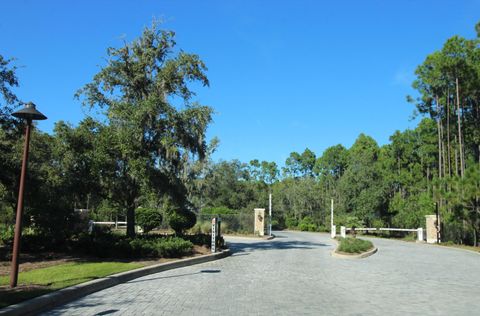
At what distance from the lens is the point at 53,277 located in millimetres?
10875

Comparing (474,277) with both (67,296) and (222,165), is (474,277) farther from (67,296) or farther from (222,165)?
(222,165)

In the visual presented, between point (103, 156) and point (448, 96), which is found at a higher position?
point (448, 96)

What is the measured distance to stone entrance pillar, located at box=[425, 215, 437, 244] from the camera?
34347 millimetres

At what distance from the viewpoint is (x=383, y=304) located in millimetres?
9359

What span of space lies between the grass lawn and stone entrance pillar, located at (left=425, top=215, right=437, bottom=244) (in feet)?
87.6

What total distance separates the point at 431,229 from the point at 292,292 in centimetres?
2734

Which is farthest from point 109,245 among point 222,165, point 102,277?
point 222,165

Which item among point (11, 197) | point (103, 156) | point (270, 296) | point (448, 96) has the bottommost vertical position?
point (270, 296)

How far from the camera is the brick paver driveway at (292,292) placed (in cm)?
859

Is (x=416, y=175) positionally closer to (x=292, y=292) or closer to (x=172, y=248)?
(x=172, y=248)

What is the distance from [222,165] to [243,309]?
200 ft

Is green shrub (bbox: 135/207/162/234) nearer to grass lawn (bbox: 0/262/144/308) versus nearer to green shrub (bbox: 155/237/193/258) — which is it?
green shrub (bbox: 155/237/193/258)

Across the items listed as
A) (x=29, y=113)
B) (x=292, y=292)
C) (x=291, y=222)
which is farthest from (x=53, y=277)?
(x=291, y=222)

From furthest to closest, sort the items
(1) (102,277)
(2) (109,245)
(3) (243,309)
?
(2) (109,245), (1) (102,277), (3) (243,309)
